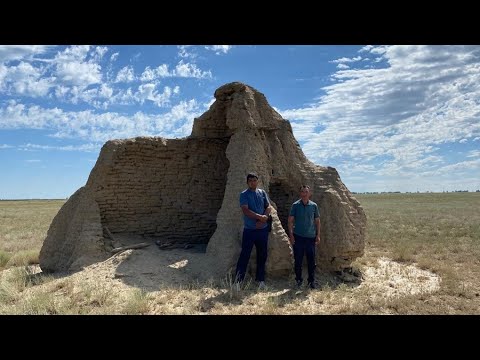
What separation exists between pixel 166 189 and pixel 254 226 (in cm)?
372

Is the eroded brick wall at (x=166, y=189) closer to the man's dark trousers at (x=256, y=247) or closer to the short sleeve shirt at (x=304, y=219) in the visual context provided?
the man's dark trousers at (x=256, y=247)

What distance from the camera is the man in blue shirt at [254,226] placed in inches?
288

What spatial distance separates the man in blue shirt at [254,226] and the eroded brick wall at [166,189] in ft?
10.7

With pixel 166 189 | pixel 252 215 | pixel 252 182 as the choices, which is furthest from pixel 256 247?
pixel 166 189

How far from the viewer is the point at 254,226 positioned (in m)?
7.38

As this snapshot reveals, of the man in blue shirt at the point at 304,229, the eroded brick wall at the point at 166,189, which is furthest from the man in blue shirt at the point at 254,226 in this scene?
the eroded brick wall at the point at 166,189

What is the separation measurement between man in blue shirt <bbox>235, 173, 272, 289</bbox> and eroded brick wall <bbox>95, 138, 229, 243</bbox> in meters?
3.27

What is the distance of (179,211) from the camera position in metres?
10.4

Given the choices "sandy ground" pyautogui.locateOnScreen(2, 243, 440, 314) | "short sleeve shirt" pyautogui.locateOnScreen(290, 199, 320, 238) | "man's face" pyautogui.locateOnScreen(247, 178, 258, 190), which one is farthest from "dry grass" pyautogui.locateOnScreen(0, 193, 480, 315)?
"man's face" pyautogui.locateOnScreen(247, 178, 258, 190)

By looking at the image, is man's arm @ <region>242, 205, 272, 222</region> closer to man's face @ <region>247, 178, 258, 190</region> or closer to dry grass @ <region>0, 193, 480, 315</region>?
man's face @ <region>247, 178, 258, 190</region>

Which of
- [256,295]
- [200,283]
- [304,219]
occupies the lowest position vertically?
[256,295]

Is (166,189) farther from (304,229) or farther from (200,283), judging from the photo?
(304,229)

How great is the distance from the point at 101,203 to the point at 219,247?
10.2 ft
